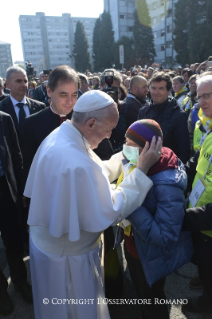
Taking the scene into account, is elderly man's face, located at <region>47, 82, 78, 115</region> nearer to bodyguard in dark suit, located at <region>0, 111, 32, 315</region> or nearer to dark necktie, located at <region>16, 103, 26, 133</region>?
bodyguard in dark suit, located at <region>0, 111, 32, 315</region>

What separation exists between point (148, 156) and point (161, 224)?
43 centimetres

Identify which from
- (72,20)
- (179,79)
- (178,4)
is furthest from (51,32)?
(179,79)

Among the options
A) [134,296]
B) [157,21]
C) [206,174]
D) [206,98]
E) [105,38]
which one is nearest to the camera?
[206,174]

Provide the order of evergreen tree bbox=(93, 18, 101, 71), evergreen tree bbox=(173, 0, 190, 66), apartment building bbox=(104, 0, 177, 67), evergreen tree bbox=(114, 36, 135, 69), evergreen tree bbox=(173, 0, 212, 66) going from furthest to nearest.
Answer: evergreen tree bbox=(93, 18, 101, 71) → apartment building bbox=(104, 0, 177, 67) → evergreen tree bbox=(114, 36, 135, 69) → evergreen tree bbox=(173, 0, 190, 66) → evergreen tree bbox=(173, 0, 212, 66)

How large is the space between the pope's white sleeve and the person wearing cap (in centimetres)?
7

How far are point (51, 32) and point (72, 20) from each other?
8.10m

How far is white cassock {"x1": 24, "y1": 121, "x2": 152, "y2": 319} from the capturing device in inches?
56.8

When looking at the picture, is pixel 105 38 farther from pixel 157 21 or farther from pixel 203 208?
pixel 203 208

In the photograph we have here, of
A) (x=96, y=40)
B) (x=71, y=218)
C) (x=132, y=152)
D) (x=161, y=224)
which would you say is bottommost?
(x=161, y=224)

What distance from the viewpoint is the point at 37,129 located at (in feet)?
8.38

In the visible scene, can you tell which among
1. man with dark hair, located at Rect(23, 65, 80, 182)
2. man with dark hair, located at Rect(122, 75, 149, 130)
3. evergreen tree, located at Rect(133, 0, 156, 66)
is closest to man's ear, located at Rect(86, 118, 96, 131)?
man with dark hair, located at Rect(23, 65, 80, 182)

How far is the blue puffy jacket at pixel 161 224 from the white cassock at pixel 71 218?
0.11m

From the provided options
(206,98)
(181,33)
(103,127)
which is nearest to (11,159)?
(103,127)

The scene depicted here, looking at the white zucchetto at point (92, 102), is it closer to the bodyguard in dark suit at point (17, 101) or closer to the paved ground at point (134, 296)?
the paved ground at point (134, 296)
